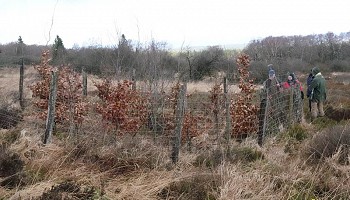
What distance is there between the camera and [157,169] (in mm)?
5250

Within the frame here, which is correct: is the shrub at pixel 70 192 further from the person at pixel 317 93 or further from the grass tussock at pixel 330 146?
the person at pixel 317 93

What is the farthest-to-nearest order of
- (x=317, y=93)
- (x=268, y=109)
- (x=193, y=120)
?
(x=317, y=93)
(x=193, y=120)
(x=268, y=109)

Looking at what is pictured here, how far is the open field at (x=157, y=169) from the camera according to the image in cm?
451

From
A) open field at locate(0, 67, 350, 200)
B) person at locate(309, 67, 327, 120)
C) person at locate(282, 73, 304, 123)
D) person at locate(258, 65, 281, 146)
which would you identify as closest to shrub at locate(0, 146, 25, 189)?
open field at locate(0, 67, 350, 200)

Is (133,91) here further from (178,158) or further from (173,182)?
(173,182)

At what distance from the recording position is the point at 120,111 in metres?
8.14

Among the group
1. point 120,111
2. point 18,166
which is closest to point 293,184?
point 18,166

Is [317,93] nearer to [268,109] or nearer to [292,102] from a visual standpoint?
[292,102]

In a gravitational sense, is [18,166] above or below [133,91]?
below

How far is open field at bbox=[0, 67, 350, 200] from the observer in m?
4.51

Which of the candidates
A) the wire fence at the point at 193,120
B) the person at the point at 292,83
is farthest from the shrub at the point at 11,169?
the person at the point at 292,83

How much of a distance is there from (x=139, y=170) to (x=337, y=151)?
3186 millimetres

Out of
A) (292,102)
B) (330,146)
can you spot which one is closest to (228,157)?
(330,146)

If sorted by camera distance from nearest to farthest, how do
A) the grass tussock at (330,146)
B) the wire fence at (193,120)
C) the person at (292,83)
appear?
the grass tussock at (330,146) < the wire fence at (193,120) < the person at (292,83)
